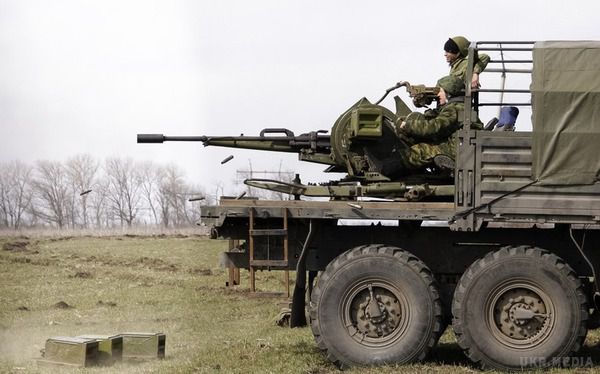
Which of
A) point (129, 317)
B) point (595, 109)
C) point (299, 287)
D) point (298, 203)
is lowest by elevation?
point (129, 317)

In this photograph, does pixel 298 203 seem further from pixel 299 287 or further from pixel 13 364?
pixel 13 364

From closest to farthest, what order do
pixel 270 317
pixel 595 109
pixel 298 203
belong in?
1. pixel 595 109
2. pixel 298 203
3. pixel 270 317

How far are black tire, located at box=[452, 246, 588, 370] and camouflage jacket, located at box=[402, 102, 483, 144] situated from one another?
4.66 ft

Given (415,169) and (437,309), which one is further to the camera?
(415,169)

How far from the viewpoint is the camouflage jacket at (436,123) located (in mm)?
10688

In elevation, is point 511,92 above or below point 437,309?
above

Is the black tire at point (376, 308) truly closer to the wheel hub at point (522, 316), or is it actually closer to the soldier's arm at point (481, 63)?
the wheel hub at point (522, 316)

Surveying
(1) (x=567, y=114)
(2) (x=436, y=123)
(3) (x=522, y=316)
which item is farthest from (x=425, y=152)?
(3) (x=522, y=316)

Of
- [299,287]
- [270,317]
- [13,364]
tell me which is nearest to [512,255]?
[299,287]

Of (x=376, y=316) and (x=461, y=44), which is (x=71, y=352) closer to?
(x=376, y=316)

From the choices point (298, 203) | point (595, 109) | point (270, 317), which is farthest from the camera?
point (270, 317)

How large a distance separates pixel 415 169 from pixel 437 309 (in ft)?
5.38

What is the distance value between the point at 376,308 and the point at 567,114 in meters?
2.62

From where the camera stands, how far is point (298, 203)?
10.6 metres
